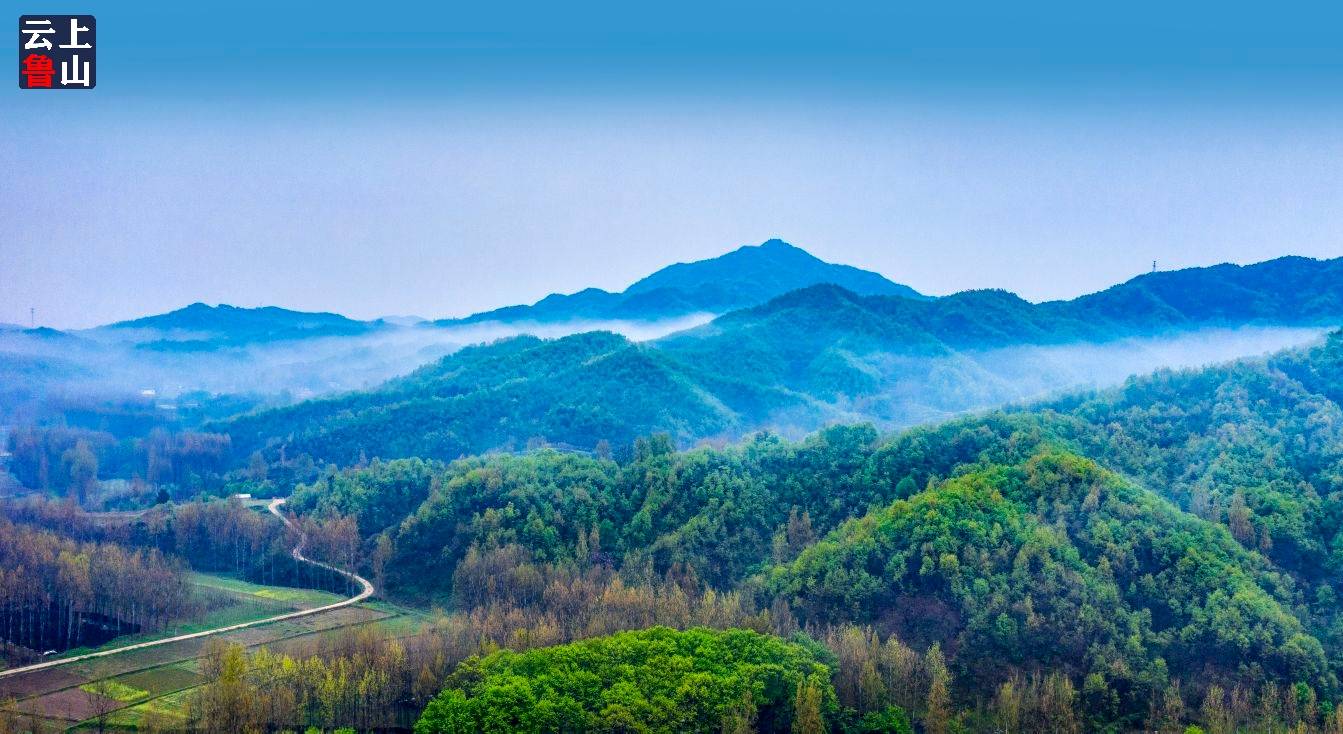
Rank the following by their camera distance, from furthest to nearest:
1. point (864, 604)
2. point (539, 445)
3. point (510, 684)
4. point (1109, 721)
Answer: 1. point (539, 445)
2. point (864, 604)
3. point (1109, 721)
4. point (510, 684)

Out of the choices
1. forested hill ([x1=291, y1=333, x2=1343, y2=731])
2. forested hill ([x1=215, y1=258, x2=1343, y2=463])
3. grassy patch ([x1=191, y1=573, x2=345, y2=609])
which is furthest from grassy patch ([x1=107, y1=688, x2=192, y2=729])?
forested hill ([x1=215, y1=258, x2=1343, y2=463])

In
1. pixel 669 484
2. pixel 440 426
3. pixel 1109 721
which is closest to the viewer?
pixel 1109 721

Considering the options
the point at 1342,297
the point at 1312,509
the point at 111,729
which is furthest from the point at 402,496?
the point at 1342,297

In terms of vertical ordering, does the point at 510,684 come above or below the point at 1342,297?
below

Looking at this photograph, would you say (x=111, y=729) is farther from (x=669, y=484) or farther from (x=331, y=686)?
(x=669, y=484)

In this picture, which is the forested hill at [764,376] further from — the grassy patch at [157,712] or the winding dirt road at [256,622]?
the grassy patch at [157,712]

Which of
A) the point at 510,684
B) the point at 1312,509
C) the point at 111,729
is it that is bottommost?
the point at 111,729
